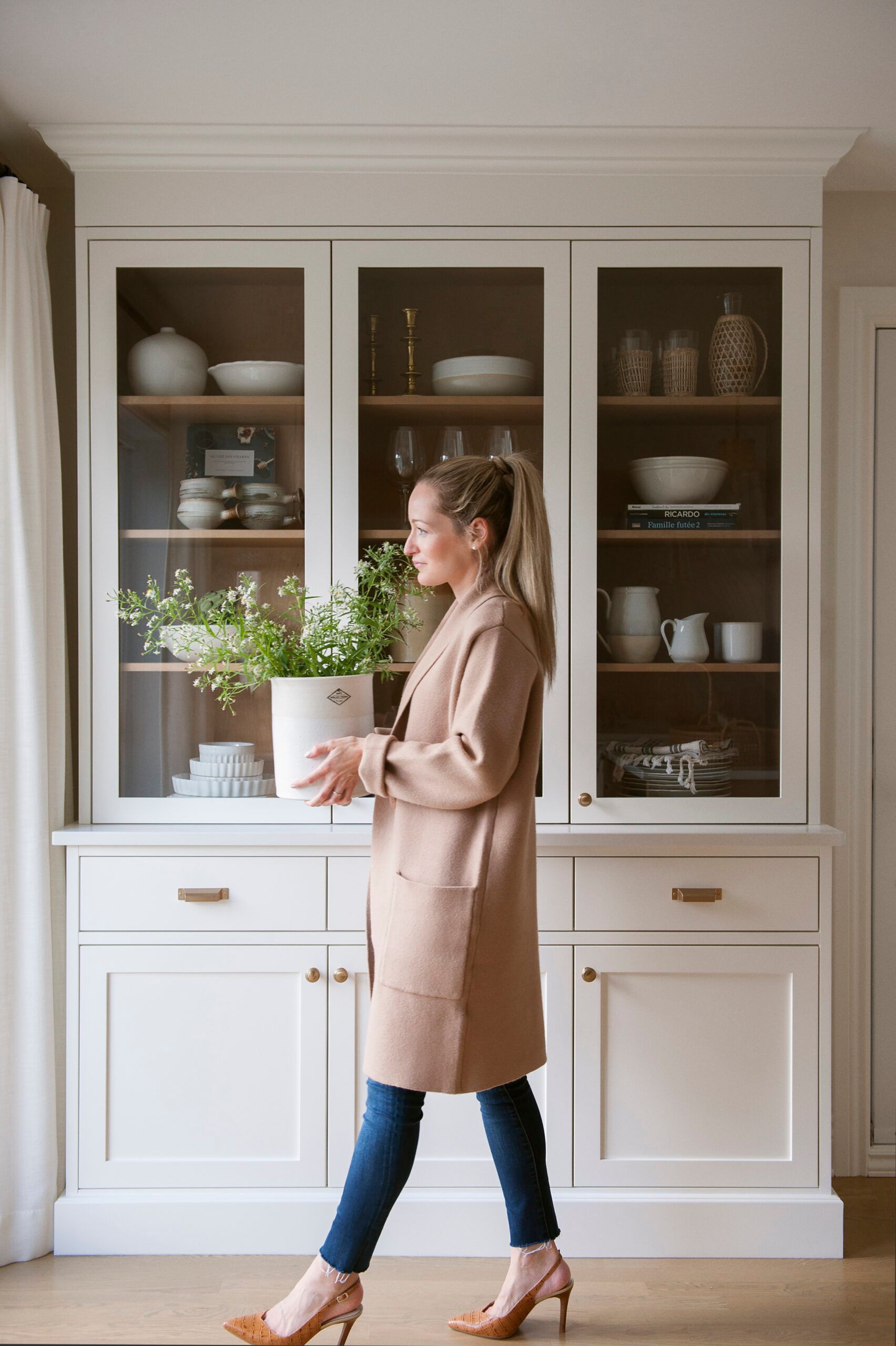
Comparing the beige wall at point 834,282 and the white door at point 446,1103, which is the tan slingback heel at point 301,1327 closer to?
the white door at point 446,1103

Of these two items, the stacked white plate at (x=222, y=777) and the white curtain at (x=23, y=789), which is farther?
the stacked white plate at (x=222, y=777)

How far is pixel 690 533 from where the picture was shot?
2.00m

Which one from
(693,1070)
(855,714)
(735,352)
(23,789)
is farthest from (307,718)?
(855,714)

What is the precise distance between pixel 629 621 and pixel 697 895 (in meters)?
0.60

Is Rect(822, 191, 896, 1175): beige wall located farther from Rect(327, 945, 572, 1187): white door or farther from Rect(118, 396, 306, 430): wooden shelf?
Rect(118, 396, 306, 430): wooden shelf

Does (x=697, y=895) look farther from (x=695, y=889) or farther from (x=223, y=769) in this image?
(x=223, y=769)

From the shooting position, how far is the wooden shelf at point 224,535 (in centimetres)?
200

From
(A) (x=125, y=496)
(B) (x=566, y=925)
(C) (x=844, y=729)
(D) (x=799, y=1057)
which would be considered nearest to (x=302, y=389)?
(A) (x=125, y=496)

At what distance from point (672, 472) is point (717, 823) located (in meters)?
0.78

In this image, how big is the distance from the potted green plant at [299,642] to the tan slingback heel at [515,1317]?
3.12ft

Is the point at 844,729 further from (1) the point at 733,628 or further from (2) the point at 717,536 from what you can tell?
(2) the point at 717,536

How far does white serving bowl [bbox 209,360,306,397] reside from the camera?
79.0 inches

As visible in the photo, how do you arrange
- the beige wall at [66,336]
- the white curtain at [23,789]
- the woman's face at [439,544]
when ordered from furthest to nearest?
the beige wall at [66,336] < the white curtain at [23,789] < the woman's face at [439,544]

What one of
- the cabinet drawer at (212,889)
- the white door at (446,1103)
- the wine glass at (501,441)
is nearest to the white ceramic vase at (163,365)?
the wine glass at (501,441)
